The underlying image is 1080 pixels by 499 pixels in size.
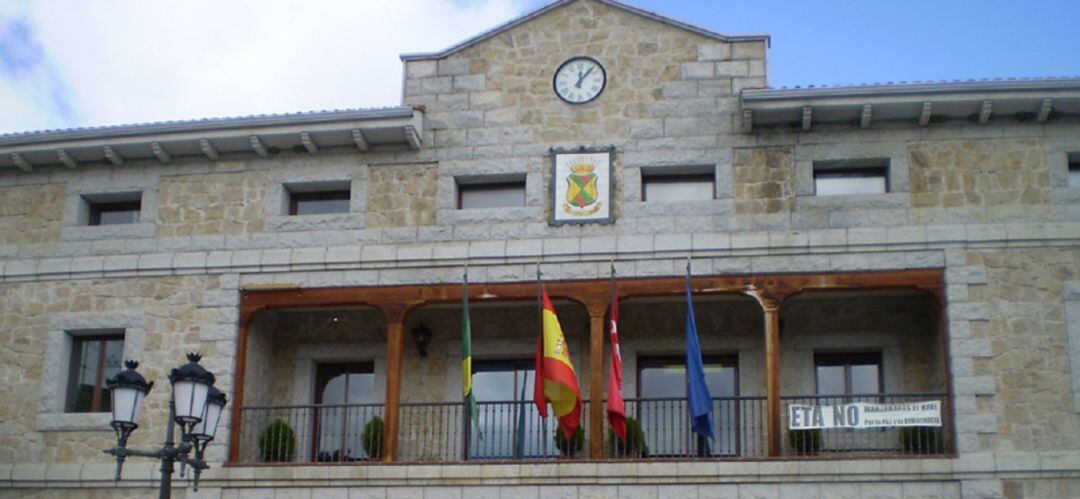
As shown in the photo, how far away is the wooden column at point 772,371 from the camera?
18047mm

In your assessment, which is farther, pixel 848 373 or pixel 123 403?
pixel 848 373

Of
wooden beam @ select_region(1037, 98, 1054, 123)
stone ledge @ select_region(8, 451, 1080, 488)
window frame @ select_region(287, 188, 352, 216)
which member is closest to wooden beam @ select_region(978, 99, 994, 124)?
wooden beam @ select_region(1037, 98, 1054, 123)

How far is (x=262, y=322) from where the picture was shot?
20.4 meters

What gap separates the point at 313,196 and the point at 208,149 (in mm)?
1537

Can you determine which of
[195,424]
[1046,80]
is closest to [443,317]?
[195,424]

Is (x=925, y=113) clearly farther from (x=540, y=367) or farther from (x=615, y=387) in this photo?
(x=540, y=367)

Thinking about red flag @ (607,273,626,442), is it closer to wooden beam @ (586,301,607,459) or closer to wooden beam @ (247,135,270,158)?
wooden beam @ (586,301,607,459)

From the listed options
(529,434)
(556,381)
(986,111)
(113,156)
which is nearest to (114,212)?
(113,156)

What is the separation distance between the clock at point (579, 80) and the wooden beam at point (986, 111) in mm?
4815

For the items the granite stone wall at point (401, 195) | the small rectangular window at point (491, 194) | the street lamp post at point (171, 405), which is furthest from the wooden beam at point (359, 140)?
the street lamp post at point (171, 405)

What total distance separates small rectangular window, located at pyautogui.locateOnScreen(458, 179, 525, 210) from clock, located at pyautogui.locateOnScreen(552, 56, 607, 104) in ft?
4.37

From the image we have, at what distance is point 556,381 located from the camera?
18.4m

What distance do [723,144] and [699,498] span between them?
4574mm

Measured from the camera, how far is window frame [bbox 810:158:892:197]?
1909 centimetres
